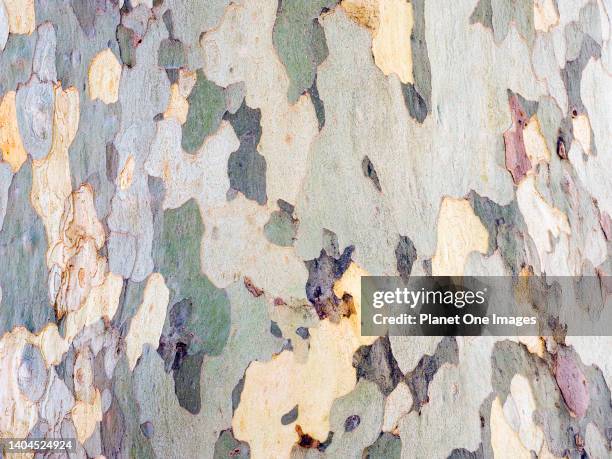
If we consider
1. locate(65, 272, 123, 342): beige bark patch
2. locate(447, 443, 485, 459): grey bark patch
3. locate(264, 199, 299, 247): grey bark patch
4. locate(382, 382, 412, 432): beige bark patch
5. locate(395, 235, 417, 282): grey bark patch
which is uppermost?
locate(264, 199, 299, 247): grey bark patch

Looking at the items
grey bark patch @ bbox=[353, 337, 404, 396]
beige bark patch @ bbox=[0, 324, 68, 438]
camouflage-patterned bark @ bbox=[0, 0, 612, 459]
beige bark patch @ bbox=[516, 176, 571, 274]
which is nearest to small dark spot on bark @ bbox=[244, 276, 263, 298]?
camouflage-patterned bark @ bbox=[0, 0, 612, 459]

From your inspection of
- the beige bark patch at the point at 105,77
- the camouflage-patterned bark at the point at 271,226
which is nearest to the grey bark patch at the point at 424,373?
the camouflage-patterned bark at the point at 271,226

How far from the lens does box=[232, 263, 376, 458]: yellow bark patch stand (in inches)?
36.1

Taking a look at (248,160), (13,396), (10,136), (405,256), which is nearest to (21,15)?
(10,136)

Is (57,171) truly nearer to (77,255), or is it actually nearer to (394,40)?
(77,255)

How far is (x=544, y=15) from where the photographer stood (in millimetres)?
1180

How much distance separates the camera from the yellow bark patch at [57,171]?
1.05 metres

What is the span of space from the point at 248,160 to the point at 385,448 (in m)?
0.39

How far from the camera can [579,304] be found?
110 cm

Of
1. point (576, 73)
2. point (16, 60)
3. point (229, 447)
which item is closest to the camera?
point (229, 447)

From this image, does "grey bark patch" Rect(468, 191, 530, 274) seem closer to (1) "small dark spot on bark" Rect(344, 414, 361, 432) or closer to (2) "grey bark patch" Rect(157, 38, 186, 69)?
(1) "small dark spot on bark" Rect(344, 414, 361, 432)

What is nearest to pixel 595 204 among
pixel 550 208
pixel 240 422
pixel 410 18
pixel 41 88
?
pixel 550 208

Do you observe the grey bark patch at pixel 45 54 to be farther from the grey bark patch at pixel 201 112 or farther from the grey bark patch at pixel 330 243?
the grey bark patch at pixel 330 243

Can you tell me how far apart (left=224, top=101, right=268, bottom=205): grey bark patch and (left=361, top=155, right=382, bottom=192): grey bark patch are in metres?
0.12
